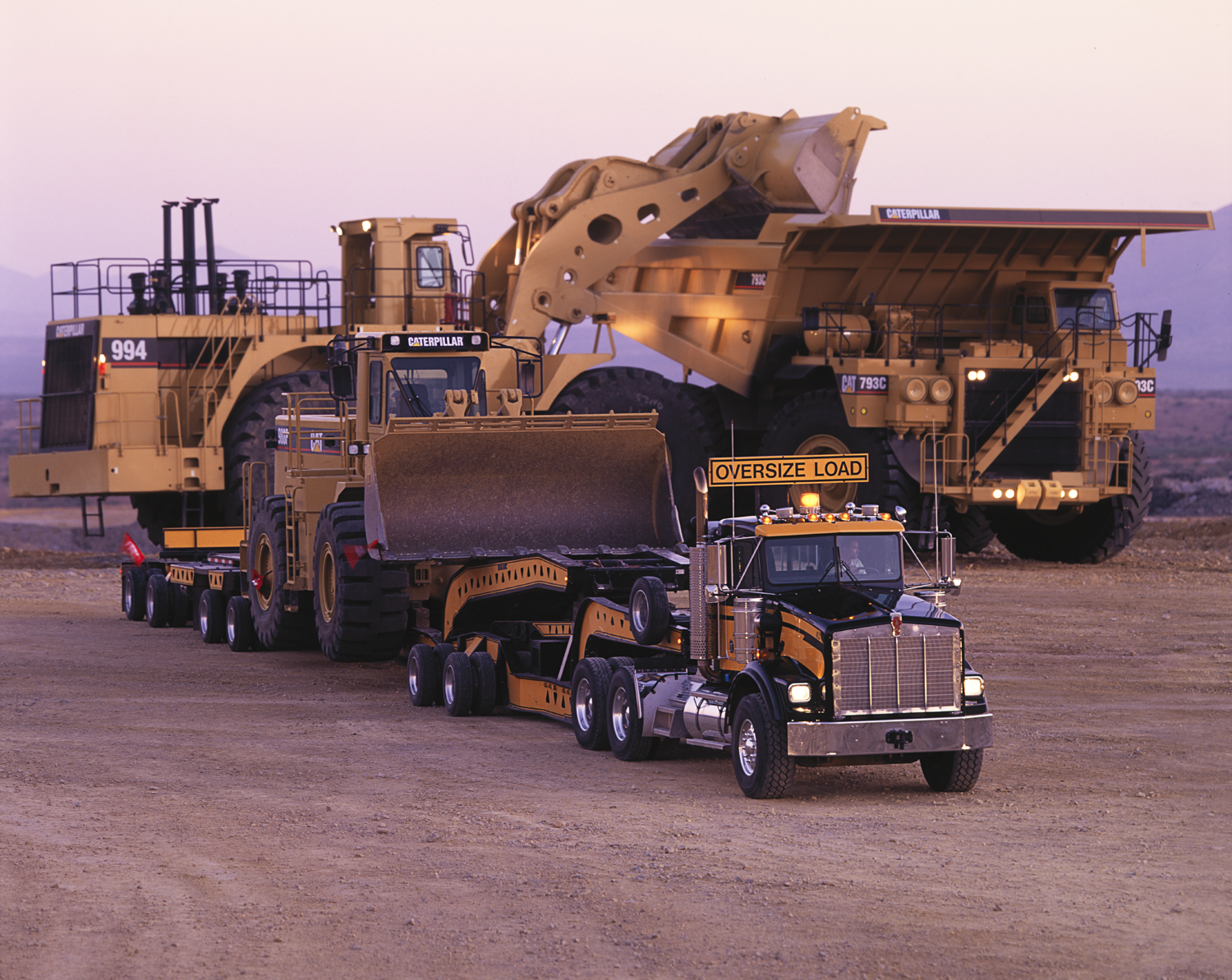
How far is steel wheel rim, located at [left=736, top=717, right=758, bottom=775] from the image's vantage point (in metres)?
10.3

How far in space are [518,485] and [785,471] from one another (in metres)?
4.12

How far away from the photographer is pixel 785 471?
11508mm

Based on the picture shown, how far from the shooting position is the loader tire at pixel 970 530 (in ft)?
81.7

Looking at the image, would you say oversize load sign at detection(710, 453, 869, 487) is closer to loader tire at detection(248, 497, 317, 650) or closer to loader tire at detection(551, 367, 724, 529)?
loader tire at detection(248, 497, 317, 650)

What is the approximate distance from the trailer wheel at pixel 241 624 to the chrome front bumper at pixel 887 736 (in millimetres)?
9090

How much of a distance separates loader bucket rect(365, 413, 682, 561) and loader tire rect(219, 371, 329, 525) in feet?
28.7

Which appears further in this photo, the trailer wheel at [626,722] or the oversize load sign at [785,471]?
the trailer wheel at [626,722]

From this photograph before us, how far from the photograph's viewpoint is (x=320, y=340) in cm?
2459

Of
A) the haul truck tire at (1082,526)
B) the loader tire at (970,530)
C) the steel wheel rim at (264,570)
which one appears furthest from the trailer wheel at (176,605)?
the haul truck tire at (1082,526)

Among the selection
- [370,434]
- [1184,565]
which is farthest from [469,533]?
[1184,565]

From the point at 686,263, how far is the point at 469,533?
10554mm

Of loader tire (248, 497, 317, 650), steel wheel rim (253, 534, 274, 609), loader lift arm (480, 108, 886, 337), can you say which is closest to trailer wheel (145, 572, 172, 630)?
loader tire (248, 497, 317, 650)

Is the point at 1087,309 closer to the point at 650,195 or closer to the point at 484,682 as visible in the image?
the point at 650,195

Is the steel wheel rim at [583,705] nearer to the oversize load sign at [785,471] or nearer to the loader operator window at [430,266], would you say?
the oversize load sign at [785,471]
